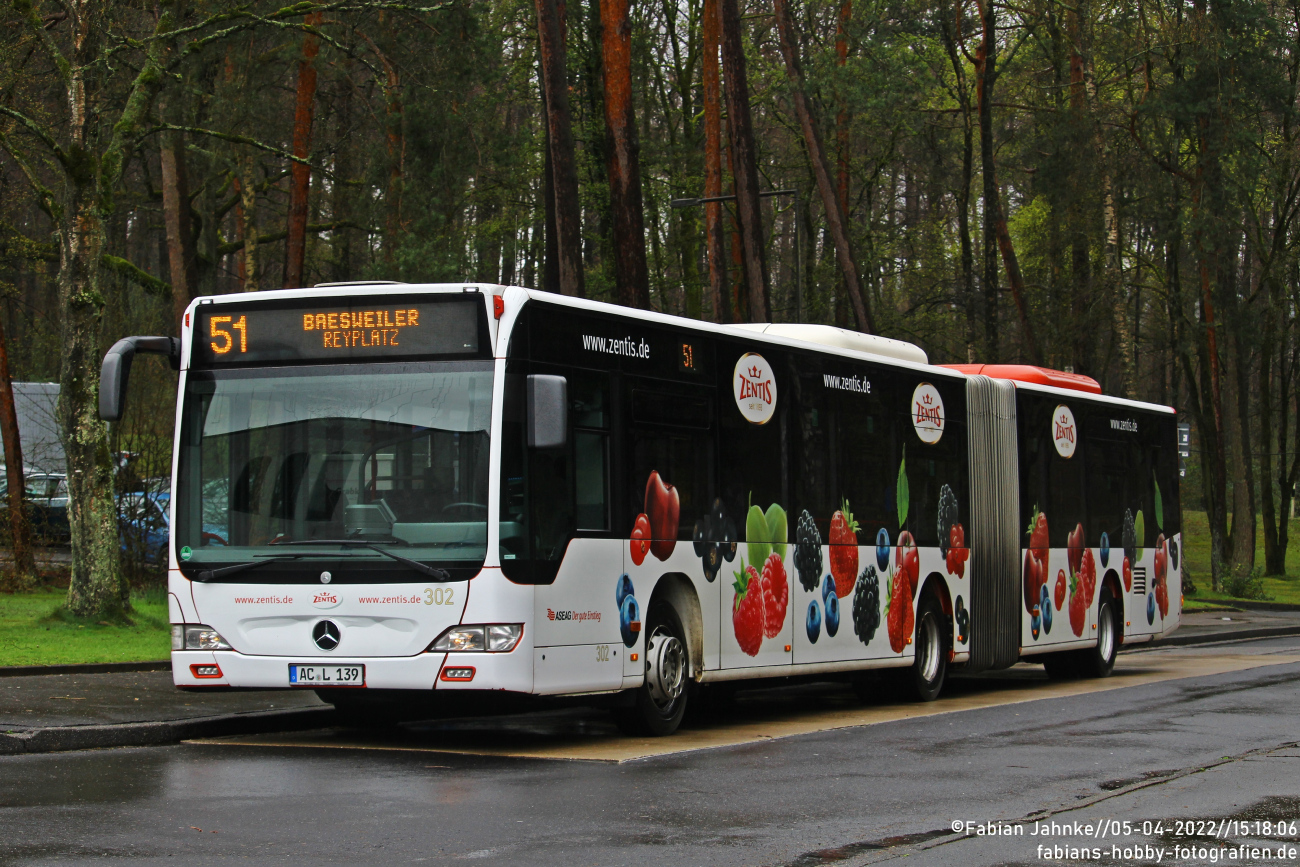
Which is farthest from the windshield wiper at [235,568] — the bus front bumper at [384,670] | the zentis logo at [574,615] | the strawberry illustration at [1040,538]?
the strawberry illustration at [1040,538]

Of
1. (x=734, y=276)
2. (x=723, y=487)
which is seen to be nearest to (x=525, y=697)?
(x=723, y=487)

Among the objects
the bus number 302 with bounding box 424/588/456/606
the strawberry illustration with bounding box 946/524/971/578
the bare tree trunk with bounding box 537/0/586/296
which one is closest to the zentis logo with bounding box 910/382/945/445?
the strawberry illustration with bounding box 946/524/971/578

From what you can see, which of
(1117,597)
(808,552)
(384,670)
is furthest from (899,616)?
(384,670)

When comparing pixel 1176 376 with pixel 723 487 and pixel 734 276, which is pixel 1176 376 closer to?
pixel 734 276

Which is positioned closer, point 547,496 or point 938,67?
point 547,496

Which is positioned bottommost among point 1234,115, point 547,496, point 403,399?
point 547,496

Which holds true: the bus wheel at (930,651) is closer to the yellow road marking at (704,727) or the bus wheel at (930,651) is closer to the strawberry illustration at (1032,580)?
the yellow road marking at (704,727)

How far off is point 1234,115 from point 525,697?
1151 inches

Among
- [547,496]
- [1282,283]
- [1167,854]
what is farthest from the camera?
[1282,283]

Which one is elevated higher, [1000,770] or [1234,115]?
[1234,115]

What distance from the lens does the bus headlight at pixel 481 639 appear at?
10.3 metres

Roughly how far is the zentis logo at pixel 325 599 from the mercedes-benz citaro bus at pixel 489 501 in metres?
0.01

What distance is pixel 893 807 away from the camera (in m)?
8.39

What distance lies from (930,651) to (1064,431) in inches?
163
